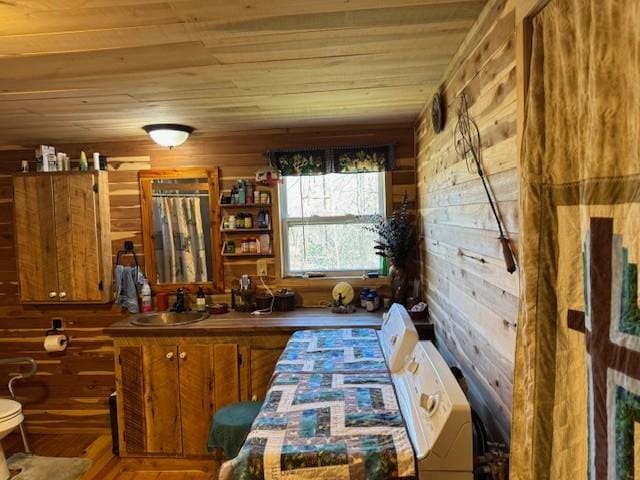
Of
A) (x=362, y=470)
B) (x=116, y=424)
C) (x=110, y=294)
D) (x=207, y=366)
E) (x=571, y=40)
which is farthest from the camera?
(x=110, y=294)

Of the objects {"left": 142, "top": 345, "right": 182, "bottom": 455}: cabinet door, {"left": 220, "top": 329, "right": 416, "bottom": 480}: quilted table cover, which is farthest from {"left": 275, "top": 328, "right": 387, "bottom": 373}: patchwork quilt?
{"left": 142, "top": 345, "right": 182, "bottom": 455}: cabinet door

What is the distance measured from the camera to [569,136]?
2.83ft

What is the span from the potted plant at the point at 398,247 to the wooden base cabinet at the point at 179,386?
0.94 m

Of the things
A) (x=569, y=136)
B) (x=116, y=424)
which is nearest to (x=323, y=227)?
(x=116, y=424)

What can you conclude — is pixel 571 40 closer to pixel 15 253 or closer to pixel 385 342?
pixel 385 342

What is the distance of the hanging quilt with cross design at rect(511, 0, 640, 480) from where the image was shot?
688 mm

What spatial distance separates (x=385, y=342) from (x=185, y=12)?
170 centimetres

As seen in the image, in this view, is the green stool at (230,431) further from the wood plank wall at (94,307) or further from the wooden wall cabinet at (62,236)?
the wooden wall cabinet at (62,236)

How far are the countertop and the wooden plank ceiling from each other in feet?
4.29

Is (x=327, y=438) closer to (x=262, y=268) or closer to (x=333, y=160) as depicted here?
(x=262, y=268)

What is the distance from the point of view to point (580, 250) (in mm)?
845

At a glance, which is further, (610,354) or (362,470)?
(362,470)

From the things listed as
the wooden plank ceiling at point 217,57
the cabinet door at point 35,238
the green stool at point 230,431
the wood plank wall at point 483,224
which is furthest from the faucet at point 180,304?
the wood plank wall at point 483,224

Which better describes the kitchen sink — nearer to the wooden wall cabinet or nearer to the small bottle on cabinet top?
the wooden wall cabinet
